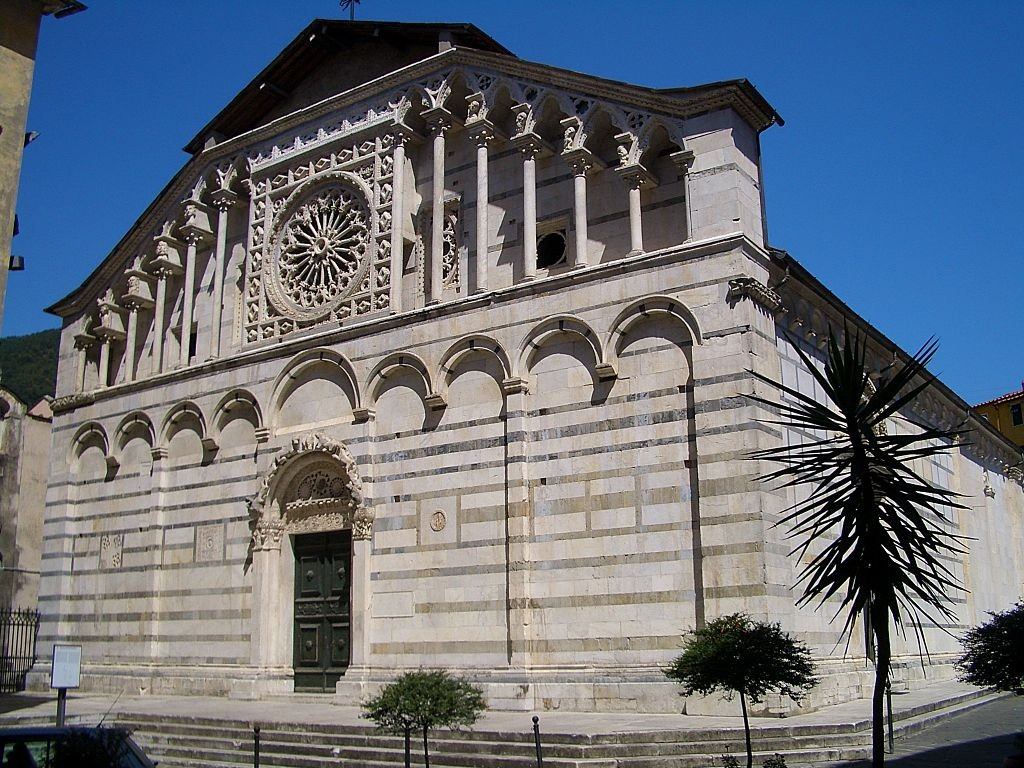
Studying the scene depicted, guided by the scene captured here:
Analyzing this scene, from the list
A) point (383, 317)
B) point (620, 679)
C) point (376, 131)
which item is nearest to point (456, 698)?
point (620, 679)

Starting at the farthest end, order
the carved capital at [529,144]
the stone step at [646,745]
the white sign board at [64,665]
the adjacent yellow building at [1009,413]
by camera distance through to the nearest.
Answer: the adjacent yellow building at [1009,413] → the carved capital at [529,144] → the white sign board at [64,665] → the stone step at [646,745]

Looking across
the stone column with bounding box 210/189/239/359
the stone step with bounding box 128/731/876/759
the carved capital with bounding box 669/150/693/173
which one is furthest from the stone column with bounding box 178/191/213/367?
the stone step with bounding box 128/731/876/759

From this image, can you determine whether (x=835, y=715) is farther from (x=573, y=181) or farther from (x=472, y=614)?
(x=573, y=181)

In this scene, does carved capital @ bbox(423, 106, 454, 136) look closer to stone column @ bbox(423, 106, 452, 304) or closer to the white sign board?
stone column @ bbox(423, 106, 452, 304)

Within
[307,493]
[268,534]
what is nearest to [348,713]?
[268,534]

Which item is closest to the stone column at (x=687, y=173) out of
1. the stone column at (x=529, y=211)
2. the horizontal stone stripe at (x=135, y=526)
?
the stone column at (x=529, y=211)

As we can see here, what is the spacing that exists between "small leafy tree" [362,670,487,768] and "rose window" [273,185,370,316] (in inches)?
461

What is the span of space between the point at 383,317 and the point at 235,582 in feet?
20.8

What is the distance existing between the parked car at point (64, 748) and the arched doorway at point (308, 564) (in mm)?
12826

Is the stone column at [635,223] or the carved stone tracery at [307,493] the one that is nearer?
the stone column at [635,223]

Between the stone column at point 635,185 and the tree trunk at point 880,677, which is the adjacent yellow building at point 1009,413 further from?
the tree trunk at point 880,677

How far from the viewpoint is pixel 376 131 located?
890 inches

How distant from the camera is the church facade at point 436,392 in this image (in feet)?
55.6

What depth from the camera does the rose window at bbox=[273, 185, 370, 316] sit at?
2244 centimetres
